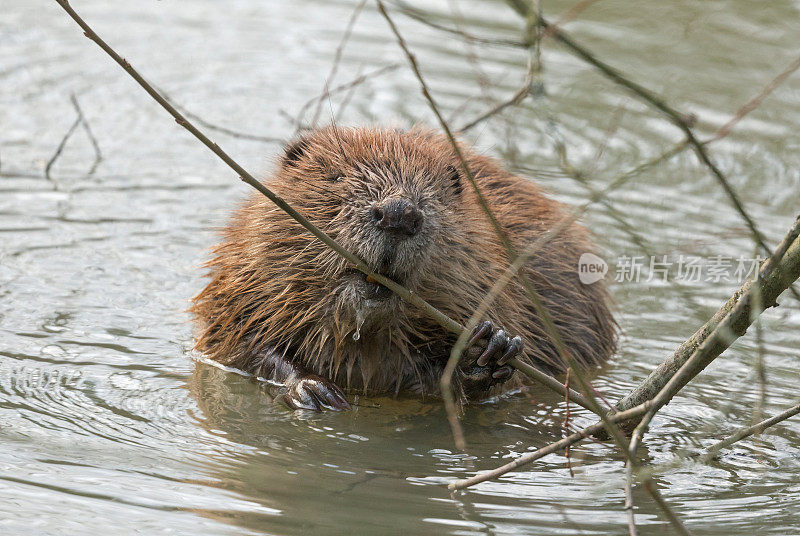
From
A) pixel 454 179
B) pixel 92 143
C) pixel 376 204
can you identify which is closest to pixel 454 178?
pixel 454 179

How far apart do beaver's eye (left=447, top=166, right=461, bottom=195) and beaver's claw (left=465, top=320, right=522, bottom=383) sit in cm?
46

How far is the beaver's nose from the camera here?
286 centimetres

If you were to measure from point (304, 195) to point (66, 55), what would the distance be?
408cm

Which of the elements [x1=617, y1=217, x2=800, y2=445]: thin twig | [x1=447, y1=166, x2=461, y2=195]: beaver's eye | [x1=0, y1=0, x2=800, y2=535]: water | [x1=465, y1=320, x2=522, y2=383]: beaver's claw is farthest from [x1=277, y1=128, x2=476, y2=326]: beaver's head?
[x1=617, y1=217, x2=800, y2=445]: thin twig

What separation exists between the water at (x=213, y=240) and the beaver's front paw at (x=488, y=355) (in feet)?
0.56

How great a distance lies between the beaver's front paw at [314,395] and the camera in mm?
3219

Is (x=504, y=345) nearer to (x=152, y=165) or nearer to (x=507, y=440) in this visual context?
(x=507, y=440)

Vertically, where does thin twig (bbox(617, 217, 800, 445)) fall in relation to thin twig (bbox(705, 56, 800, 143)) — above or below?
below

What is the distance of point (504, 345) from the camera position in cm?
304

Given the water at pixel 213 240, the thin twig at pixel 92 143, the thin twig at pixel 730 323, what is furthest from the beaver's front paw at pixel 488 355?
the thin twig at pixel 92 143

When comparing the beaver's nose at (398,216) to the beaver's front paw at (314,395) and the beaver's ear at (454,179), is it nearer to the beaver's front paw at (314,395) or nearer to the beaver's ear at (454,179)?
the beaver's ear at (454,179)

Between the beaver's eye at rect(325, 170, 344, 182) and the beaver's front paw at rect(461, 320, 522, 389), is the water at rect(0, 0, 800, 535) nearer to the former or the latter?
the beaver's front paw at rect(461, 320, 522, 389)

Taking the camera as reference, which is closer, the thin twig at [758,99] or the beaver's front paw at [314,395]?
the thin twig at [758,99]

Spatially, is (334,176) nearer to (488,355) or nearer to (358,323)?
(358,323)
